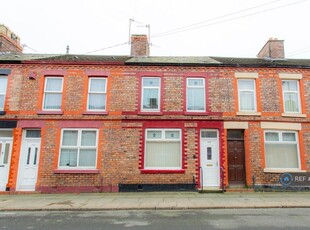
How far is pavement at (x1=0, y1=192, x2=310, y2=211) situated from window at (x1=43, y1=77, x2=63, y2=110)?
14.9 feet

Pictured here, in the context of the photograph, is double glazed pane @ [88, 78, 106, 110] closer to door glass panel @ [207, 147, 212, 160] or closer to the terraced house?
the terraced house

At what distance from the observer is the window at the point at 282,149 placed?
37.1ft

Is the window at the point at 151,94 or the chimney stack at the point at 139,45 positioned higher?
the chimney stack at the point at 139,45

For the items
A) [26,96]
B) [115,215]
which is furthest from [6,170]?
[115,215]

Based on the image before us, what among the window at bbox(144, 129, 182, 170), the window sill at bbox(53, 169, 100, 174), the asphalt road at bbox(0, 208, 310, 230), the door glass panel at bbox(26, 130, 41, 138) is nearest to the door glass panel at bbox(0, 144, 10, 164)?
the door glass panel at bbox(26, 130, 41, 138)

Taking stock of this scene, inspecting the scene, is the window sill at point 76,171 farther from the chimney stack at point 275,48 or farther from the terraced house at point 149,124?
the chimney stack at point 275,48

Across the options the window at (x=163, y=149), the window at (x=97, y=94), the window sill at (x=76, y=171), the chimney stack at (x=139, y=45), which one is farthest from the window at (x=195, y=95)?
the window sill at (x=76, y=171)

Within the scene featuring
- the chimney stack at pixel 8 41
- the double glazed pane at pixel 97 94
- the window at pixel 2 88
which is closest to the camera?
the window at pixel 2 88

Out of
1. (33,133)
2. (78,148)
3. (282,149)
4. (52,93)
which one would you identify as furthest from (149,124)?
(282,149)

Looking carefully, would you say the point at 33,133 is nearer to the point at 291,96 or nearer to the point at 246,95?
the point at 246,95

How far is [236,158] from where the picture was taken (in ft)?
37.0

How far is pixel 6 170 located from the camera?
11.0m

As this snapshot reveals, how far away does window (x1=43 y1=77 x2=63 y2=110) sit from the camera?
459 inches

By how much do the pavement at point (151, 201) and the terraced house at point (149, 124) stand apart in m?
0.73
